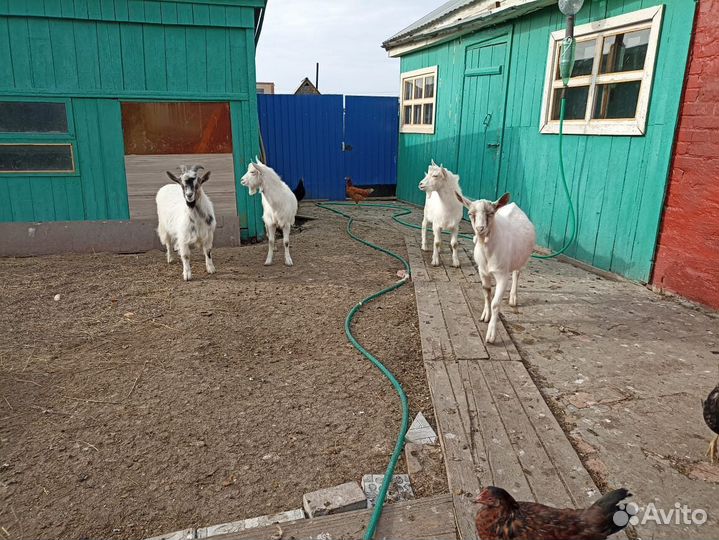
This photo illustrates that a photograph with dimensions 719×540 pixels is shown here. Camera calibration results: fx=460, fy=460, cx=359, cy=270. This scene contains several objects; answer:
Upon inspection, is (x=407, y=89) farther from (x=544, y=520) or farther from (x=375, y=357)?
(x=544, y=520)

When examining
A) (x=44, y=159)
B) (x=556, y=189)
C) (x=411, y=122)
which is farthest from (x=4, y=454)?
(x=411, y=122)

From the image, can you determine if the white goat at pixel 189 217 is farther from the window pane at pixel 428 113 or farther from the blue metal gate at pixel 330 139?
the window pane at pixel 428 113

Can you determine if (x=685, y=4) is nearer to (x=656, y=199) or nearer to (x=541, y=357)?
(x=656, y=199)

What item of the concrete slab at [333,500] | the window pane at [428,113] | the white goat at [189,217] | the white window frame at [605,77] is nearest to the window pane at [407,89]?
the window pane at [428,113]

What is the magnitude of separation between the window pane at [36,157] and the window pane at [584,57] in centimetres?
779

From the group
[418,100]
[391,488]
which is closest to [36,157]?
[391,488]

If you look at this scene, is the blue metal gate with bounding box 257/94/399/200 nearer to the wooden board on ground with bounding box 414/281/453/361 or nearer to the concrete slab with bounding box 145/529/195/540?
the wooden board on ground with bounding box 414/281/453/361

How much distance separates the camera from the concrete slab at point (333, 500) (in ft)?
7.66

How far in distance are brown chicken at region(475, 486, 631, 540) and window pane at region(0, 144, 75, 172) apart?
7.82 metres

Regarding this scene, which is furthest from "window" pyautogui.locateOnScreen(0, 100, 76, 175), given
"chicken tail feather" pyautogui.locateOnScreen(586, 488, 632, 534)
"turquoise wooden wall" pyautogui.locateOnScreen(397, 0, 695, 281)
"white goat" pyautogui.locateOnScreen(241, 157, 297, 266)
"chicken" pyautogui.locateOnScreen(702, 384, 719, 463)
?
"chicken" pyautogui.locateOnScreen(702, 384, 719, 463)

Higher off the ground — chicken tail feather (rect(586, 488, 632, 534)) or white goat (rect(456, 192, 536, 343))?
white goat (rect(456, 192, 536, 343))

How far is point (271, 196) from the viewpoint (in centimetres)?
663

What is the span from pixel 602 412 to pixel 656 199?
355cm

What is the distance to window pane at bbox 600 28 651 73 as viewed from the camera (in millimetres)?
5637
